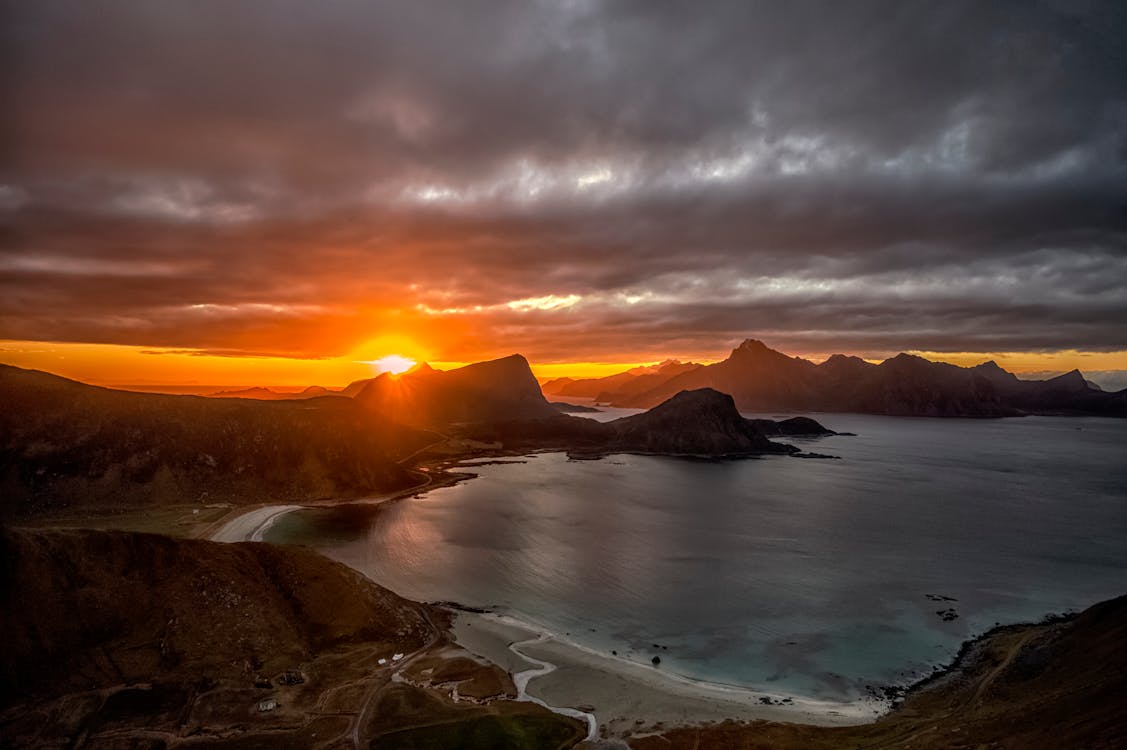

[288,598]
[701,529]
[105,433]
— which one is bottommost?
[701,529]

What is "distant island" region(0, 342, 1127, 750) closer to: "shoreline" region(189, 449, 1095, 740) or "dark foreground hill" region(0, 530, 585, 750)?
"dark foreground hill" region(0, 530, 585, 750)

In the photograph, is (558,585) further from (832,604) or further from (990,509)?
(990,509)

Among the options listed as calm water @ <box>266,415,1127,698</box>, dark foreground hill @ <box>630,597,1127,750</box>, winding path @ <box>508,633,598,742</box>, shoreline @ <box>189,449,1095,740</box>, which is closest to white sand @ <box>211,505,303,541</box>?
calm water @ <box>266,415,1127,698</box>

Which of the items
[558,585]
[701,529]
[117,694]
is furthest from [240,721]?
[701,529]

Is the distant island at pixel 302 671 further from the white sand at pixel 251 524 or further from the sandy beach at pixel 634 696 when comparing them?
the white sand at pixel 251 524

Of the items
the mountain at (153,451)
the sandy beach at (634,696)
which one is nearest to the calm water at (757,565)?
the sandy beach at (634,696)

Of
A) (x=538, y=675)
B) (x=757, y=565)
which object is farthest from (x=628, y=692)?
(x=757, y=565)

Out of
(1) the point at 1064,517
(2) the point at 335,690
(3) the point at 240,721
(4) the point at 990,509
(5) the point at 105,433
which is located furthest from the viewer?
(4) the point at 990,509
